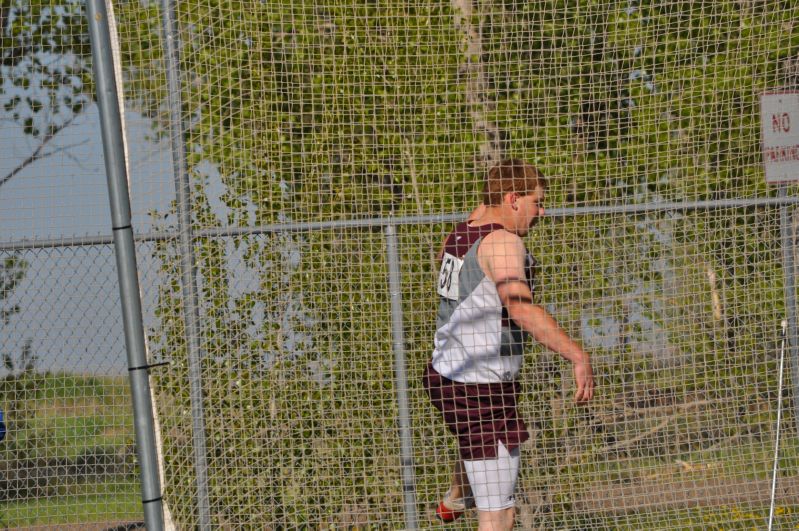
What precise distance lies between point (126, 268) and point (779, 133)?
10.4ft

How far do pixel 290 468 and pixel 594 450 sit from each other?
1565mm

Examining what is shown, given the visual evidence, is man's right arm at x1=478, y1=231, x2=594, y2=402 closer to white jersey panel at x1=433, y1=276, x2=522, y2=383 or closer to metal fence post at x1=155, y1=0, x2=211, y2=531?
white jersey panel at x1=433, y1=276, x2=522, y2=383

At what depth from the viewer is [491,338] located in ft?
12.3

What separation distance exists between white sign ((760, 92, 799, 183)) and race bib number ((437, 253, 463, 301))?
Result: 1.76 metres

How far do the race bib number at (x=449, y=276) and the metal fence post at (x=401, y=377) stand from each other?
1.57ft

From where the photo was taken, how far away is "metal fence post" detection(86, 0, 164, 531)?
11.0 feet

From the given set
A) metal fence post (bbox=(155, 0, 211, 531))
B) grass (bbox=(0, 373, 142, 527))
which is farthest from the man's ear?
grass (bbox=(0, 373, 142, 527))

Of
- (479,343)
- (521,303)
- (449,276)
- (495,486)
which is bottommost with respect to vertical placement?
(495,486)

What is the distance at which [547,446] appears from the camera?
4754 millimetres

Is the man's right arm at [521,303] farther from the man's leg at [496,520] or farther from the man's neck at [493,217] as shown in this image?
the man's leg at [496,520]

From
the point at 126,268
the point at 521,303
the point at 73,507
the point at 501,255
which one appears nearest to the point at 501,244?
the point at 501,255

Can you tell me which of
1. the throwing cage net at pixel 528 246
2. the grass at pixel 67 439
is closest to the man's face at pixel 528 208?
the throwing cage net at pixel 528 246

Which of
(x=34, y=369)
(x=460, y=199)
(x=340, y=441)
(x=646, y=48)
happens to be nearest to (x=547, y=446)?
(x=340, y=441)

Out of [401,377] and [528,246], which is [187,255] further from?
[528,246]
